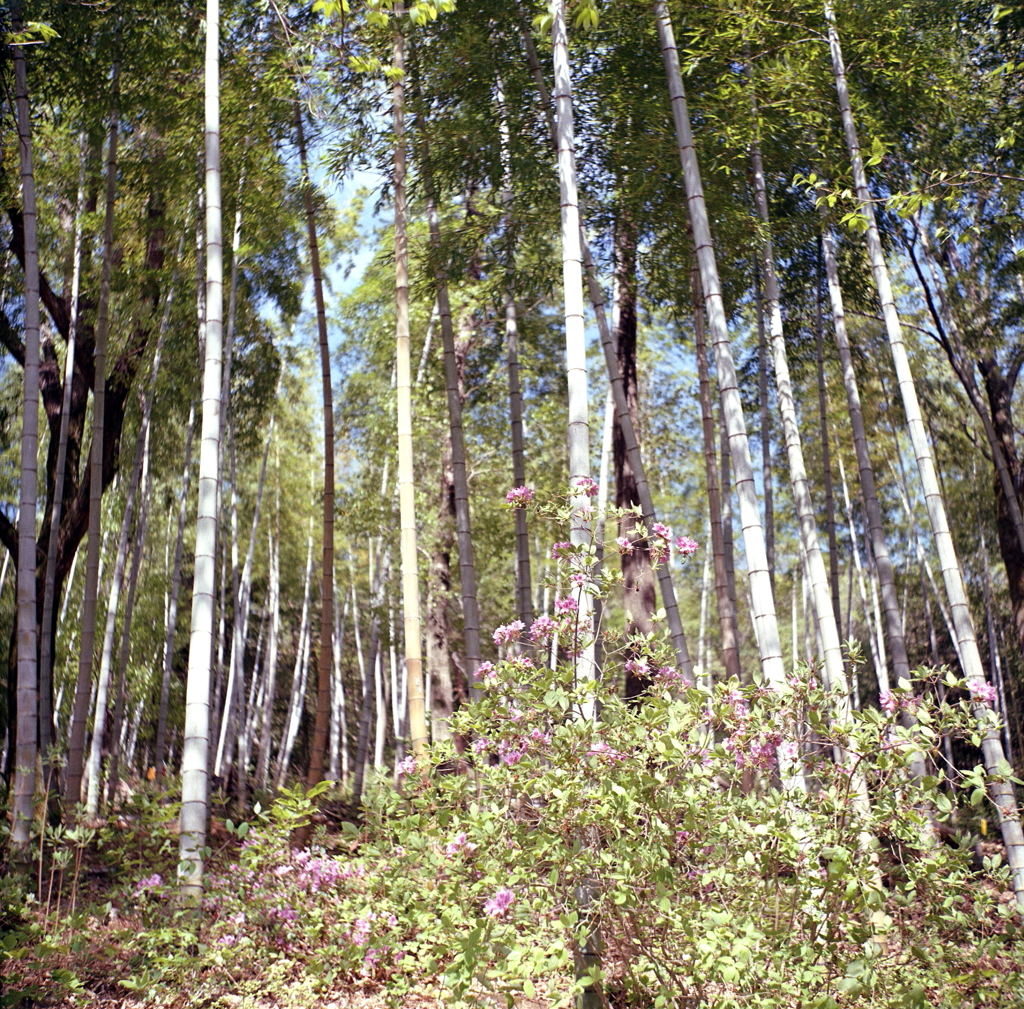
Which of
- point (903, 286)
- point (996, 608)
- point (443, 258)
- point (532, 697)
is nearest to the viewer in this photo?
point (532, 697)

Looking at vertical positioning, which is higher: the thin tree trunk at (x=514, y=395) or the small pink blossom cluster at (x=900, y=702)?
the thin tree trunk at (x=514, y=395)

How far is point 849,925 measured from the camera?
2020 mm

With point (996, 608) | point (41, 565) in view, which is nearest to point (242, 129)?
point (41, 565)

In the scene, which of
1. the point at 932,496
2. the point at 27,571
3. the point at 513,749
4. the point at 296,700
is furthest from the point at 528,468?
the point at 513,749

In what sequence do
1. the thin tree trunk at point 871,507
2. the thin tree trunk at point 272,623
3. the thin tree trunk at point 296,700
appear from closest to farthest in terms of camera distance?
the thin tree trunk at point 871,507
the thin tree trunk at point 272,623
the thin tree trunk at point 296,700

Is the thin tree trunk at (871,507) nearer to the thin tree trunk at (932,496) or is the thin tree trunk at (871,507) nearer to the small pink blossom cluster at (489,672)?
the thin tree trunk at (932,496)

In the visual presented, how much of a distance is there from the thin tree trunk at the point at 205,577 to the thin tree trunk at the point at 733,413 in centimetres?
188

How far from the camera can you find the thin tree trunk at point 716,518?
18.2 feet

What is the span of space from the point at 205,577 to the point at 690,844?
6.69ft

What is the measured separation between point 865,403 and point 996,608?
3.53m

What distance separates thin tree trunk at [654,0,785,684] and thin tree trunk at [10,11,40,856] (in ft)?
9.23

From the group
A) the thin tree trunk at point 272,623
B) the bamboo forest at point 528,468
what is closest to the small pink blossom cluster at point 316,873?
the bamboo forest at point 528,468

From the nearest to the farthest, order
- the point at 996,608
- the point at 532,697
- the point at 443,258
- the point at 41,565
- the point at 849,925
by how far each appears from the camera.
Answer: the point at 849,925 → the point at 532,697 → the point at 443,258 → the point at 41,565 → the point at 996,608

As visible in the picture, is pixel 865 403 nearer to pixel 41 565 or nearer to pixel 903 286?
pixel 903 286
